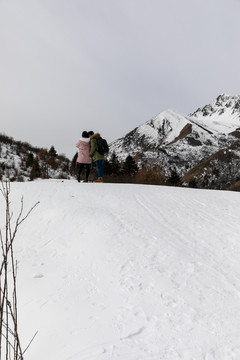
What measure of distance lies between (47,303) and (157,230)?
7.68 ft

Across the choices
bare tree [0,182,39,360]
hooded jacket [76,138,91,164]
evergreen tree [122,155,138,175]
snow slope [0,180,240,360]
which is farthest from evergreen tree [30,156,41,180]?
evergreen tree [122,155,138,175]

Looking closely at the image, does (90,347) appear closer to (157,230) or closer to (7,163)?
(157,230)

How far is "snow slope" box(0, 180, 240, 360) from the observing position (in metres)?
2.10

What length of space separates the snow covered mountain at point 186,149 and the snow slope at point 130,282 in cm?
5176

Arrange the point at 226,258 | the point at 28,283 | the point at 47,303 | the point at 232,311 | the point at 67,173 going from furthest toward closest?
the point at 67,173 < the point at 226,258 < the point at 28,283 < the point at 47,303 < the point at 232,311

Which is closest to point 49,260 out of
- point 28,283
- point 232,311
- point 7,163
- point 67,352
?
point 28,283

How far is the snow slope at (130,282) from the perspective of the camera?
6.88ft

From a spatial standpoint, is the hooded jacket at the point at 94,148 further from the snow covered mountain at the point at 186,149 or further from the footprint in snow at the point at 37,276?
the snow covered mountain at the point at 186,149

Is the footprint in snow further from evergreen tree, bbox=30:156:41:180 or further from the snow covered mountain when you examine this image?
the snow covered mountain

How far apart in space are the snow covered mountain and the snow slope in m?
51.8

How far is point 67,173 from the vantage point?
21.8 metres

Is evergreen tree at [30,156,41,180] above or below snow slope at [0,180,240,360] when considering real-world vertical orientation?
above

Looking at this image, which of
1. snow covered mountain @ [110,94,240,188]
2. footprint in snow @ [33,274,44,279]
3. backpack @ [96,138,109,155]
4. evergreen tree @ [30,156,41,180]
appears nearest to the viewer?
footprint in snow @ [33,274,44,279]

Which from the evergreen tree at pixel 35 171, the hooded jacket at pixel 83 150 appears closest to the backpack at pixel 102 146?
the hooded jacket at pixel 83 150
